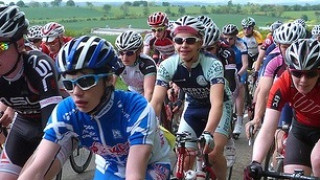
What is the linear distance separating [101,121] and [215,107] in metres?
2.38

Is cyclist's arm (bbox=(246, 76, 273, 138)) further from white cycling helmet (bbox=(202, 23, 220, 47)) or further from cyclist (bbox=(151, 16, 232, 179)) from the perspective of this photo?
white cycling helmet (bbox=(202, 23, 220, 47))

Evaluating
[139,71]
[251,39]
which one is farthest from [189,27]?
[251,39]

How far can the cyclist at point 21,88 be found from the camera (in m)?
4.04

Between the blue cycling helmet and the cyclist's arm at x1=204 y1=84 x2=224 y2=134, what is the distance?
7.31 ft

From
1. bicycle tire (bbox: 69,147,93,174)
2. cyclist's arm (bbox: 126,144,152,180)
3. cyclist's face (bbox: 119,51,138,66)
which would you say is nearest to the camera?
cyclist's arm (bbox: 126,144,152,180)

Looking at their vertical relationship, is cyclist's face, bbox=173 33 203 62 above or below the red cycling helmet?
above

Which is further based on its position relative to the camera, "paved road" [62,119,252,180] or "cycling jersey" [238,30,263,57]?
"cycling jersey" [238,30,263,57]

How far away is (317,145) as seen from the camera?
4.91 metres

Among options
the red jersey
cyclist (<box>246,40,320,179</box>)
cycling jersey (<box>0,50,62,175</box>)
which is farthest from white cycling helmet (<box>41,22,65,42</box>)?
the red jersey

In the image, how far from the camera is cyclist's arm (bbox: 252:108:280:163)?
15.0ft

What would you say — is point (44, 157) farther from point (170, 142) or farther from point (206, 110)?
point (206, 110)

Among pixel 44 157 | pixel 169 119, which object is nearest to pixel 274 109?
pixel 44 157

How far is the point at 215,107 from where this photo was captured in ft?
18.6

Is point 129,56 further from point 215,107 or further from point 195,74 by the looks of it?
point 215,107
